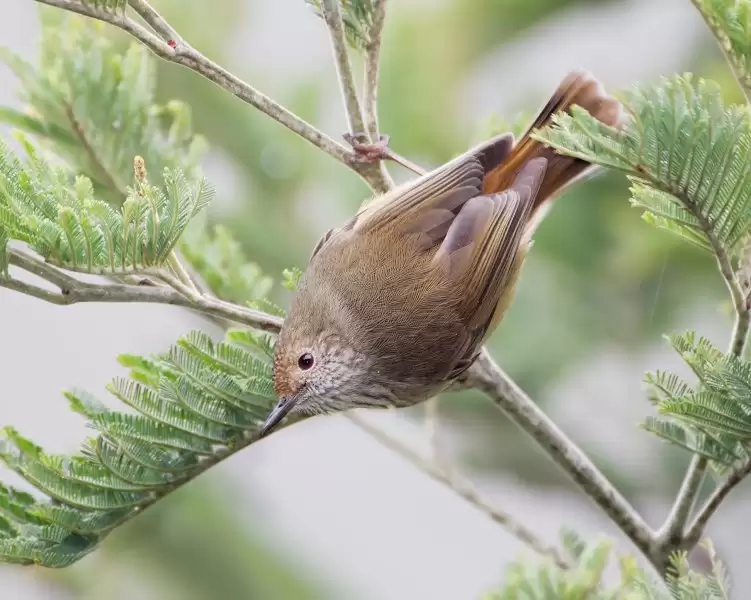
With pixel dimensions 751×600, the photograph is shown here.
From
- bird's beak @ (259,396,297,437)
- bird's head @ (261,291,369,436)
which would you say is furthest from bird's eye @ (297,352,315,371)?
bird's beak @ (259,396,297,437)

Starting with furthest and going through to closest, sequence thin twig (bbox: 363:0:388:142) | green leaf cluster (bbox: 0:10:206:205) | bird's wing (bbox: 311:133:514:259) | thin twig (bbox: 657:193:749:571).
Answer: bird's wing (bbox: 311:133:514:259) < green leaf cluster (bbox: 0:10:206:205) < thin twig (bbox: 363:0:388:142) < thin twig (bbox: 657:193:749:571)

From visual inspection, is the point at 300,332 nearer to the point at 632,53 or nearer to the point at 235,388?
the point at 235,388

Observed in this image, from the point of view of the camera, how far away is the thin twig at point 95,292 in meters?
1.20

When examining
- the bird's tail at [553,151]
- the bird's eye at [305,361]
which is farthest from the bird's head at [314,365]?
the bird's tail at [553,151]

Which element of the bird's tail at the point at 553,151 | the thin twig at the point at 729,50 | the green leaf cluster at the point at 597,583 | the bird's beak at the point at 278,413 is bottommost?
the bird's beak at the point at 278,413

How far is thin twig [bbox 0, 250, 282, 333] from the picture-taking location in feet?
3.94

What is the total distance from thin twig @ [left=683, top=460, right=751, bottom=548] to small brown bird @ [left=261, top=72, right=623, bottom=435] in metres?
0.51

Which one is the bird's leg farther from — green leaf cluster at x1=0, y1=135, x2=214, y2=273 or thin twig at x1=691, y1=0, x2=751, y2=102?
thin twig at x1=691, y1=0, x2=751, y2=102

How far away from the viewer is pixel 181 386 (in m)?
1.38

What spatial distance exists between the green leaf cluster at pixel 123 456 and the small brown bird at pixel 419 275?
0.34m

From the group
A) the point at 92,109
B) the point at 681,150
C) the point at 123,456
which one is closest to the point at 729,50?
the point at 681,150

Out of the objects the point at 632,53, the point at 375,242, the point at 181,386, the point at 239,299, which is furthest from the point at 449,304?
the point at 632,53

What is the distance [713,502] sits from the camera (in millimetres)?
1302

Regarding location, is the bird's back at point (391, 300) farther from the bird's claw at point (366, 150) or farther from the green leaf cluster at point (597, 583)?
the green leaf cluster at point (597, 583)
